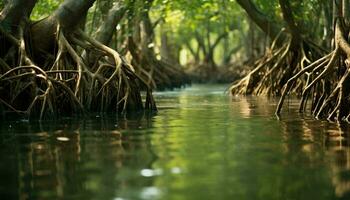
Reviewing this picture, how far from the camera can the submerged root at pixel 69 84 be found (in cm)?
989

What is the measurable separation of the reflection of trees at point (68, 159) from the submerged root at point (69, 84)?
4.03ft

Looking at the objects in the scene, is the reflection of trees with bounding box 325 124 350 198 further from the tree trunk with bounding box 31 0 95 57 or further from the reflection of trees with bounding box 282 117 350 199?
the tree trunk with bounding box 31 0 95 57

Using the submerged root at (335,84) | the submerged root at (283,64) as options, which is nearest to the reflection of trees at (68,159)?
the submerged root at (335,84)

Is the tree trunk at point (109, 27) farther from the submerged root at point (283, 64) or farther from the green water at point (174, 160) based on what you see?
the green water at point (174, 160)

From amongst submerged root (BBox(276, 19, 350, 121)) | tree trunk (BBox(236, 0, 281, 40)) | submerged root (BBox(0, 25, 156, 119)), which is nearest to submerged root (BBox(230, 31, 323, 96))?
tree trunk (BBox(236, 0, 281, 40))

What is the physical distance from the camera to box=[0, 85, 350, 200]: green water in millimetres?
4332

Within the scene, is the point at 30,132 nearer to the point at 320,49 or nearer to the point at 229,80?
the point at 320,49

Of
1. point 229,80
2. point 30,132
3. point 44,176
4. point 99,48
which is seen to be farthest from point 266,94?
point 229,80

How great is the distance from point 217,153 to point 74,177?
5.15ft

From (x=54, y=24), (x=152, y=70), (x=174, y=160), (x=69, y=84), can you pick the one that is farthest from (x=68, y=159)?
(x=152, y=70)

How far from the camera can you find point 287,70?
16672 mm

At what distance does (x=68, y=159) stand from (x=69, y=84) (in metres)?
5.25

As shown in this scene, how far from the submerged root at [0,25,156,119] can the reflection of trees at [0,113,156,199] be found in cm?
123

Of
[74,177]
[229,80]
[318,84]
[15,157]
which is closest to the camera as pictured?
[74,177]
